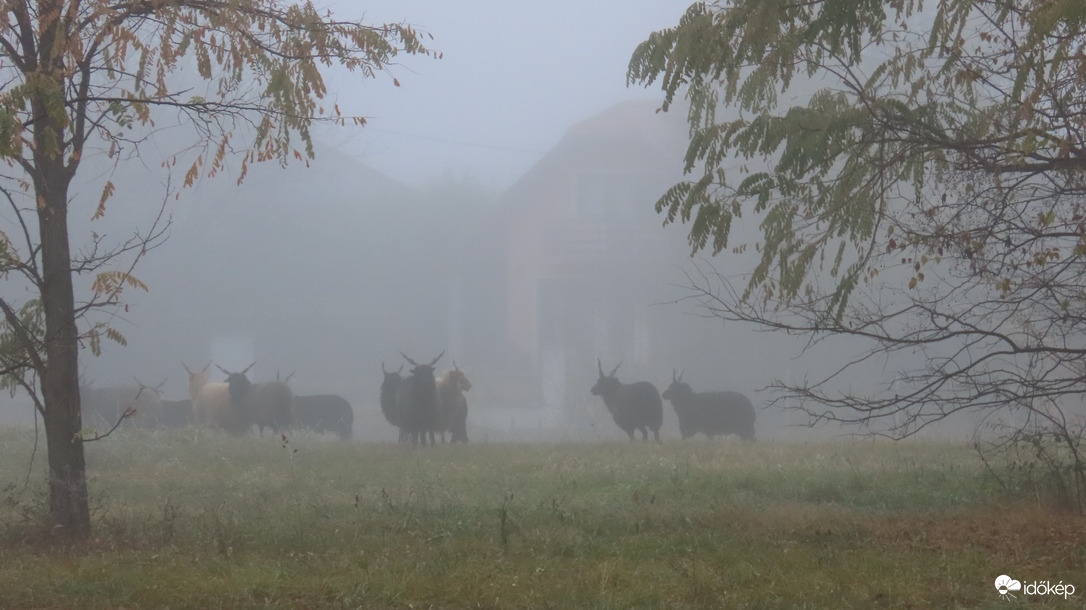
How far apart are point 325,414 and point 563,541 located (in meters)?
22.3

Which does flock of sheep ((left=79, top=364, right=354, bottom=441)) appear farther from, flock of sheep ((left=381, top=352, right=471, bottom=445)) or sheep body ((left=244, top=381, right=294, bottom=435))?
flock of sheep ((left=381, top=352, right=471, bottom=445))

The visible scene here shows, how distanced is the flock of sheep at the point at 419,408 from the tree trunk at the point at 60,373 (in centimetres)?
1320

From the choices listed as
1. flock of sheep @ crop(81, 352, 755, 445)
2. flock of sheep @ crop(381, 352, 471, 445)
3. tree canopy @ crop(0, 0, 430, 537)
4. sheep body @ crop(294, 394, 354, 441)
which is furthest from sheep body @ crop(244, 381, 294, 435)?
tree canopy @ crop(0, 0, 430, 537)

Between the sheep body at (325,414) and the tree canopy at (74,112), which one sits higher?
the tree canopy at (74,112)

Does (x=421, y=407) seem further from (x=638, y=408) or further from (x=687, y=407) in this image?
(x=687, y=407)

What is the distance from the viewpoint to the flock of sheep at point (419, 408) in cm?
2195

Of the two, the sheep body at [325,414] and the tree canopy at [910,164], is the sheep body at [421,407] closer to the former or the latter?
the sheep body at [325,414]

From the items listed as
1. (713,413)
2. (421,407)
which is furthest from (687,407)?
(421,407)

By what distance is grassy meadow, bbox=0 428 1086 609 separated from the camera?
5762mm

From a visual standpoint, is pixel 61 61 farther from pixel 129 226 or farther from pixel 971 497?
pixel 129 226

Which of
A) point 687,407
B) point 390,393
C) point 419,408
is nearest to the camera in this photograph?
point 419,408

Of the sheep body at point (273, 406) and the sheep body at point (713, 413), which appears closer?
the sheep body at point (713, 413)

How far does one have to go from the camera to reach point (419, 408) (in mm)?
21562

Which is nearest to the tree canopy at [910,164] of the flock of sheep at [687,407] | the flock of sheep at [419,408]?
the flock of sheep at [419,408]
